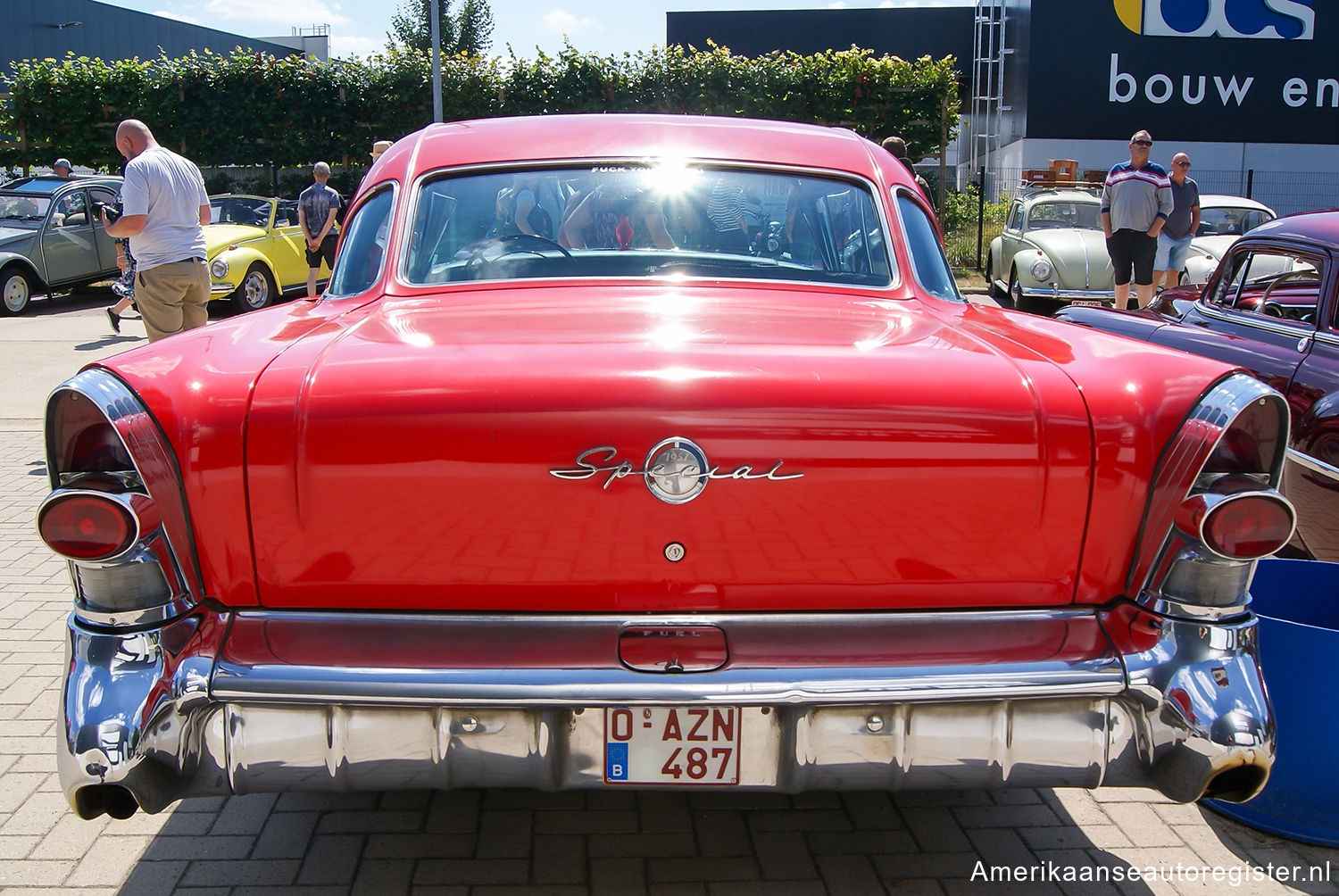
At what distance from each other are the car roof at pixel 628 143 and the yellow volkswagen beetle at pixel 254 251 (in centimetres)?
1029

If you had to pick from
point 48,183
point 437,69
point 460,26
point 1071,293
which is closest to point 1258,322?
point 1071,293

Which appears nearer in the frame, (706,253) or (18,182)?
(706,253)

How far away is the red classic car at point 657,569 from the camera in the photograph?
81.2 inches

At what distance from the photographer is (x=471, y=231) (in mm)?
3217

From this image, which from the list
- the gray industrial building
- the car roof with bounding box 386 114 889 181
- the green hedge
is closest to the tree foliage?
the gray industrial building

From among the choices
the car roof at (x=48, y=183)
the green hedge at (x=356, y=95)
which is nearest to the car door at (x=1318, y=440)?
the car roof at (x=48, y=183)

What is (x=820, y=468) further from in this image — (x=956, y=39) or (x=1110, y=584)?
(x=956, y=39)

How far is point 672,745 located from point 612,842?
31.3 inches

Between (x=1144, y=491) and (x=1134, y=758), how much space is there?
A: 1.72 ft

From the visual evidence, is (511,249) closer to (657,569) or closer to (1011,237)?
(657,569)

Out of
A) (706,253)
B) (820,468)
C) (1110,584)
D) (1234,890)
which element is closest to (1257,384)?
(1110,584)

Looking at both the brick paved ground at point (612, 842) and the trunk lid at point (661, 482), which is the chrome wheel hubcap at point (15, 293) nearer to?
the brick paved ground at point (612, 842)

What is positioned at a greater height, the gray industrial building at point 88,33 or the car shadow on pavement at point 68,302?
the gray industrial building at point 88,33

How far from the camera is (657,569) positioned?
214cm
